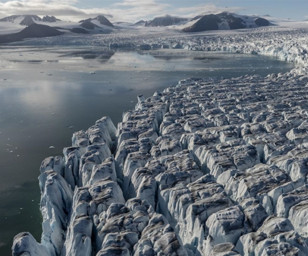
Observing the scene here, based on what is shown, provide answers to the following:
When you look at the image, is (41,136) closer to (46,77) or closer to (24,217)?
(24,217)

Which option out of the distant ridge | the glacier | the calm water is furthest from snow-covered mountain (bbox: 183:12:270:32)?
the glacier

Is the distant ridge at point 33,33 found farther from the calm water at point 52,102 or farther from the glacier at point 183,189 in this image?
the glacier at point 183,189

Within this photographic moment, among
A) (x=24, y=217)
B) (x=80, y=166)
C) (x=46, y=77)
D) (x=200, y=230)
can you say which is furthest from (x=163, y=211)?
(x=46, y=77)

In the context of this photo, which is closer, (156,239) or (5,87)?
(156,239)

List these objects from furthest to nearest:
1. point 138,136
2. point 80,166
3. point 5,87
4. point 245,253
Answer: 1. point 5,87
2. point 138,136
3. point 80,166
4. point 245,253

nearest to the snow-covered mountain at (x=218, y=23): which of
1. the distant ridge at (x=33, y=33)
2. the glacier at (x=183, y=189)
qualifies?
the distant ridge at (x=33, y=33)
